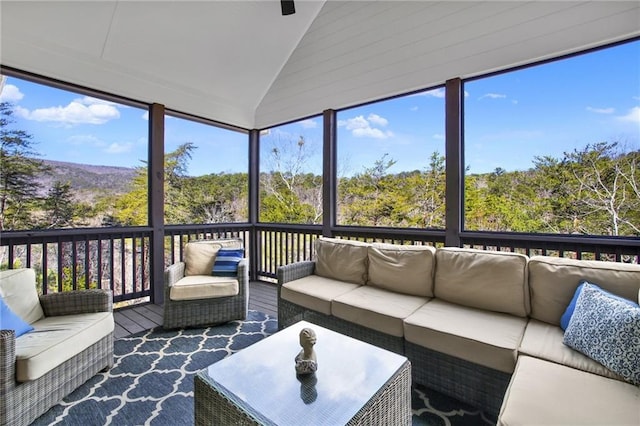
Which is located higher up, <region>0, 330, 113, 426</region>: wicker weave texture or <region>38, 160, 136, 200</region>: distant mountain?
<region>38, 160, 136, 200</region>: distant mountain

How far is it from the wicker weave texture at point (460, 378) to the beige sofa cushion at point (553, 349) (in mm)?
215

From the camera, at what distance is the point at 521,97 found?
2.91 m

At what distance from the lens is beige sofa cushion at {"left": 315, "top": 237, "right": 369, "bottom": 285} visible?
118 inches

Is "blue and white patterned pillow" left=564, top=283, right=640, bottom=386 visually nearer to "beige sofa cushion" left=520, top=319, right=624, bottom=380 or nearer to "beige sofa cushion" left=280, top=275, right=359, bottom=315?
"beige sofa cushion" left=520, top=319, right=624, bottom=380

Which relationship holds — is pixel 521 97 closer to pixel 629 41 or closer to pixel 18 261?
pixel 629 41

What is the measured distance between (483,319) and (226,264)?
259cm

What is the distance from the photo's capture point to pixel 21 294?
213cm

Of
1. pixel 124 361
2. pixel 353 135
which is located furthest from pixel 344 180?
pixel 124 361

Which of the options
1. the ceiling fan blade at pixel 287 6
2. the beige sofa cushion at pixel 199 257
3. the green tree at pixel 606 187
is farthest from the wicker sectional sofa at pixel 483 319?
the ceiling fan blade at pixel 287 6

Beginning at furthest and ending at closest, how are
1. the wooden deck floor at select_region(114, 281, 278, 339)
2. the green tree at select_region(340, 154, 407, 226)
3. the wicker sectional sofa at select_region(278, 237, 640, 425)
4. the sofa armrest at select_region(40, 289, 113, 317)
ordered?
the green tree at select_region(340, 154, 407, 226), the wooden deck floor at select_region(114, 281, 278, 339), the sofa armrest at select_region(40, 289, 113, 317), the wicker sectional sofa at select_region(278, 237, 640, 425)

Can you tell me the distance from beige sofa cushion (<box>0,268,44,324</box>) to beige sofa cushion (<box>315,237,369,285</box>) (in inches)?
94.0

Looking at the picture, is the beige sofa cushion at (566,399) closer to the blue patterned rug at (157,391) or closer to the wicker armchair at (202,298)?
the blue patterned rug at (157,391)

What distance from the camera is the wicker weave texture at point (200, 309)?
299 centimetres

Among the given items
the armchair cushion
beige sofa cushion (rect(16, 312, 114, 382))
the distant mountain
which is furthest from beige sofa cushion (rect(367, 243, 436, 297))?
the distant mountain
